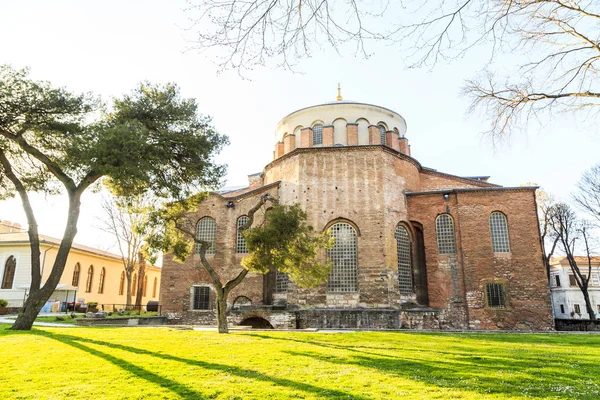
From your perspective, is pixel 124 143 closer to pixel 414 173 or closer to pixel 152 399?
pixel 152 399

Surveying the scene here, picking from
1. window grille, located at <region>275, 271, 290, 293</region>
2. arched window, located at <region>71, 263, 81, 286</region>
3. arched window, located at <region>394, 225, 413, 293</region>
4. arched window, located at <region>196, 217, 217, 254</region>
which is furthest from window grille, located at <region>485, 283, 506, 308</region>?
arched window, located at <region>71, 263, 81, 286</region>

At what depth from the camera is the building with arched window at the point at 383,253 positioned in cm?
1927

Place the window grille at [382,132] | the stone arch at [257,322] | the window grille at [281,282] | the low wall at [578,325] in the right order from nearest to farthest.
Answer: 1. the low wall at [578,325]
2. the stone arch at [257,322]
3. the window grille at [281,282]
4. the window grille at [382,132]

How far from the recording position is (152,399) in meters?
4.89

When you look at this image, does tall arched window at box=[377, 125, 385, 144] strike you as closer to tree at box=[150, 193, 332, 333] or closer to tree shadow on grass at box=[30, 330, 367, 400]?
tree at box=[150, 193, 332, 333]

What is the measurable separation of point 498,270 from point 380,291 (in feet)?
20.9

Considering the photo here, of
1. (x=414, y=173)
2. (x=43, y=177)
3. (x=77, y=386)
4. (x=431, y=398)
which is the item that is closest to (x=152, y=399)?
(x=77, y=386)

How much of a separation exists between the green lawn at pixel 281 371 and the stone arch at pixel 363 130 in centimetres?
1537

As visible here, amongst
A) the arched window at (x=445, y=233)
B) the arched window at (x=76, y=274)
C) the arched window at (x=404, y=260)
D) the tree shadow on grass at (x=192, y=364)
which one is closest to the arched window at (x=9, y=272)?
the arched window at (x=76, y=274)

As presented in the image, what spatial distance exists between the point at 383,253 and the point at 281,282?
5.83 m

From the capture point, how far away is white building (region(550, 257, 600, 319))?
Answer: 4188 centimetres

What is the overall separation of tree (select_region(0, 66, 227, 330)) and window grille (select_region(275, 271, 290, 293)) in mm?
7540

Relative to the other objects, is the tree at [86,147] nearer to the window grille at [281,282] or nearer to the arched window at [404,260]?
the window grille at [281,282]

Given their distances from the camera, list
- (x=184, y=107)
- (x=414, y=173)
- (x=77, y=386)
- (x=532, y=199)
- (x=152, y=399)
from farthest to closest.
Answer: (x=414, y=173) < (x=532, y=199) < (x=184, y=107) < (x=77, y=386) < (x=152, y=399)
